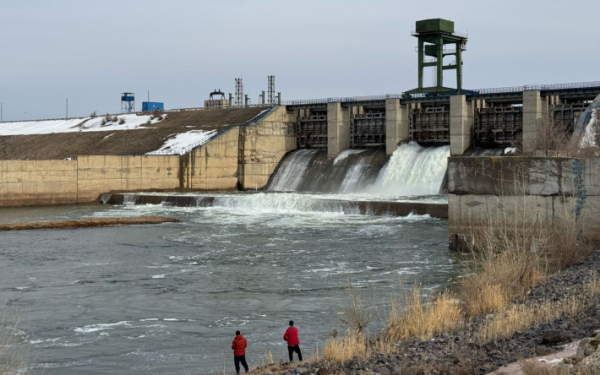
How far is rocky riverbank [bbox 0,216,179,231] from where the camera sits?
33500 millimetres

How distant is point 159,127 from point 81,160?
54.7ft

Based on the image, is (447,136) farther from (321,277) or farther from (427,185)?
(321,277)

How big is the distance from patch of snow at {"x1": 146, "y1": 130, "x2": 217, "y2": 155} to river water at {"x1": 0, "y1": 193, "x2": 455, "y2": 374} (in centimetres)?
1749

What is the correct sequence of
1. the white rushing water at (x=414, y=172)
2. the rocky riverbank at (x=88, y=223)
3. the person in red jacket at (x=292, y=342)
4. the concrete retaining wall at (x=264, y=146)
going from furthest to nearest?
the concrete retaining wall at (x=264, y=146), the white rushing water at (x=414, y=172), the rocky riverbank at (x=88, y=223), the person in red jacket at (x=292, y=342)

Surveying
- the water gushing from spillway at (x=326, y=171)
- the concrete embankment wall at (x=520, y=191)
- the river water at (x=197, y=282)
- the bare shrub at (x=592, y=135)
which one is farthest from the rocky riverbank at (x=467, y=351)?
the water gushing from spillway at (x=326, y=171)

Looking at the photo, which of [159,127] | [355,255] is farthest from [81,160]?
[355,255]

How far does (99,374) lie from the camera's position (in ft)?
41.5

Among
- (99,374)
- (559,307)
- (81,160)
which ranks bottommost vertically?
(99,374)

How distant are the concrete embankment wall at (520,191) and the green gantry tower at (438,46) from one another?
37.5 meters

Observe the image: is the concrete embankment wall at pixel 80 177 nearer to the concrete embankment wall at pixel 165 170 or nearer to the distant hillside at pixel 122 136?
the concrete embankment wall at pixel 165 170

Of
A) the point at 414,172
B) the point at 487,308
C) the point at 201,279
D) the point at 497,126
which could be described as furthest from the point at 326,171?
the point at 487,308

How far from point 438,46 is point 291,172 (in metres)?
16.9

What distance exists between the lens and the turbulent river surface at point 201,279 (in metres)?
14.2

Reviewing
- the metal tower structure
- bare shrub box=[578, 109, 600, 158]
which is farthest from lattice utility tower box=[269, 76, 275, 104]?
bare shrub box=[578, 109, 600, 158]
